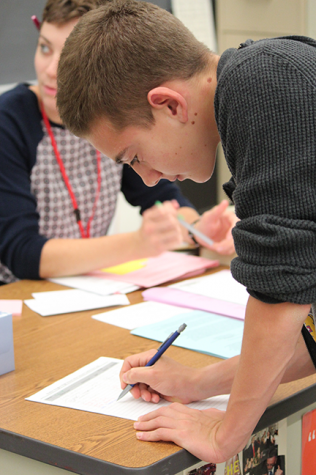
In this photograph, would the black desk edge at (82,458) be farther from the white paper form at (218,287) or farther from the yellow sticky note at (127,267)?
the yellow sticky note at (127,267)

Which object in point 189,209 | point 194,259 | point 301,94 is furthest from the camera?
point 189,209

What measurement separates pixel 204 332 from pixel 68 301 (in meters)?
0.39

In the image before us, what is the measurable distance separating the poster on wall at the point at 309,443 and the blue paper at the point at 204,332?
16cm

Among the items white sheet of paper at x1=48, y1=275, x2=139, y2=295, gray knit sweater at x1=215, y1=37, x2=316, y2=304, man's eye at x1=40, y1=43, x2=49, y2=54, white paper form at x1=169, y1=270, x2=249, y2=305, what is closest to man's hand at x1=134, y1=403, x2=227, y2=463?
gray knit sweater at x1=215, y1=37, x2=316, y2=304

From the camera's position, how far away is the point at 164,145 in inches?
29.3

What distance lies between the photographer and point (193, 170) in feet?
2.58

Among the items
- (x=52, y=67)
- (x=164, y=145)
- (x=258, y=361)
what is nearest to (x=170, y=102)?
(x=164, y=145)

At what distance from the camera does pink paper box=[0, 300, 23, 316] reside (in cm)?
119

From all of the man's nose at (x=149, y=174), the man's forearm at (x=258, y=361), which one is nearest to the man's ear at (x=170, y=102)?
the man's nose at (x=149, y=174)

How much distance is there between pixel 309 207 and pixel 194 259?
1053mm

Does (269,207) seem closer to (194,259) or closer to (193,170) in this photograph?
(193,170)

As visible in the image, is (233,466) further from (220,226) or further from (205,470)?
(220,226)

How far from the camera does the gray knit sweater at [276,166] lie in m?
0.56

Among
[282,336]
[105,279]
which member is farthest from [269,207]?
[105,279]
